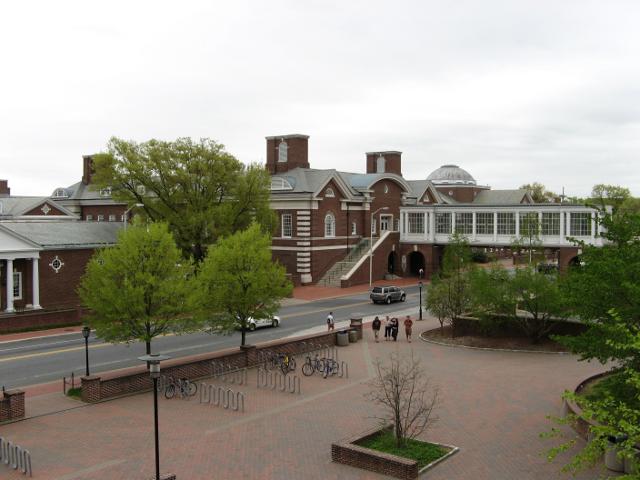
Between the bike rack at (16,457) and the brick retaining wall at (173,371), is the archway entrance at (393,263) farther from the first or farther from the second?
the bike rack at (16,457)

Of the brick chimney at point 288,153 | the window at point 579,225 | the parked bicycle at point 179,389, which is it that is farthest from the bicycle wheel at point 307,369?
the brick chimney at point 288,153

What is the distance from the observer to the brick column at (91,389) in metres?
22.2

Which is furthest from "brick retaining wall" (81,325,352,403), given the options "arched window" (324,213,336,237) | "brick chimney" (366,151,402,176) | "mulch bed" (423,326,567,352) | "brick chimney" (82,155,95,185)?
"brick chimney" (82,155,95,185)

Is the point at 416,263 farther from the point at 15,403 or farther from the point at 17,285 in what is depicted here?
the point at 15,403

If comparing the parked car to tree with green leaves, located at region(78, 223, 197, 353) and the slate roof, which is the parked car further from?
tree with green leaves, located at region(78, 223, 197, 353)

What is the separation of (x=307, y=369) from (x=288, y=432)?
8308 millimetres

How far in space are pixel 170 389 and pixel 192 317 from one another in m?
3.63

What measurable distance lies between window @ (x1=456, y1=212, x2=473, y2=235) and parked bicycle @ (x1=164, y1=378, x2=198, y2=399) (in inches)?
1728

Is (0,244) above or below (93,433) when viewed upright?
above

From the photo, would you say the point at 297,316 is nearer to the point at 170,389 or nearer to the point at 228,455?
the point at 170,389

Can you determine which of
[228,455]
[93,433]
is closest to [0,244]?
[93,433]

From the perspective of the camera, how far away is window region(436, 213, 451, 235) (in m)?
64.9

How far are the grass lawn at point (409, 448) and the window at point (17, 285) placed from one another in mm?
30656

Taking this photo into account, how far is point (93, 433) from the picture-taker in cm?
1906
